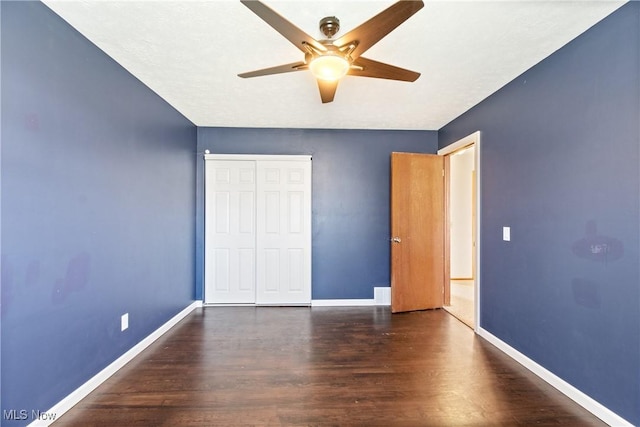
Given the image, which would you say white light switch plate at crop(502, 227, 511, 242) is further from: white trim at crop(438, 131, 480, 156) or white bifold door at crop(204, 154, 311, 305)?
white bifold door at crop(204, 154, 311, 305)

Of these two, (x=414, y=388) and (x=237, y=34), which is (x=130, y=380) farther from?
(x=237, y=34)

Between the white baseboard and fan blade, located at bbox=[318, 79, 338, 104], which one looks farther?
fan blade, located at bbox=[318, 79, 338, 104]

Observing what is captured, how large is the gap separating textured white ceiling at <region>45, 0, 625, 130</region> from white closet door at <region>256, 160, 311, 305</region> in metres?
1.00

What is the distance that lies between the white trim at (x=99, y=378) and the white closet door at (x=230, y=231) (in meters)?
0.87

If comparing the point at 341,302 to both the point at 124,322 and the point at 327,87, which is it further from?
the point at 327,87

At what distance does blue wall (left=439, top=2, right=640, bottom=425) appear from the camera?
5.44 feet

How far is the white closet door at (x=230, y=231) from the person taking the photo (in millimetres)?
3955

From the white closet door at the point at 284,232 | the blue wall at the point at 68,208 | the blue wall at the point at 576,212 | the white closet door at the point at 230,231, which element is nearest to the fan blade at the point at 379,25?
the blue wall at the point at 576,212

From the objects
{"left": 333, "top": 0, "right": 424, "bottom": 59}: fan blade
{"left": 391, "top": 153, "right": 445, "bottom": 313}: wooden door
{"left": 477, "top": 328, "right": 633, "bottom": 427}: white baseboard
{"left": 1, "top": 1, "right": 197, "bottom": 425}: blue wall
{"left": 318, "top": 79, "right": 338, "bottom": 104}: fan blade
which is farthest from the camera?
{"left": 391, "top": 153, "right": 445, "bottom": 313}: wooden door

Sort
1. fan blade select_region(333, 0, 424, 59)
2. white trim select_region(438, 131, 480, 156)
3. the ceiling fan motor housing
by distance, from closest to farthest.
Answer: fan blade select_region(333, 0, 424, 59), the ceiling fan motor housing, white trim select_region(438, 131, 480, 156)

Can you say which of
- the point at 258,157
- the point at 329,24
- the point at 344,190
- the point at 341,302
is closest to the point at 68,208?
the point at 329,24

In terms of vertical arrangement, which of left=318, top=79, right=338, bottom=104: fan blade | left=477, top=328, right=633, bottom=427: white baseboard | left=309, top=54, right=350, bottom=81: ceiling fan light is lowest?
left=477, top=328, right=633, bottom=427: white baseboard

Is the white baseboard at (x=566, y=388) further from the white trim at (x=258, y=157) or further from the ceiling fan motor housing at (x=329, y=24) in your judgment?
the white trim at (x=258, y=157)

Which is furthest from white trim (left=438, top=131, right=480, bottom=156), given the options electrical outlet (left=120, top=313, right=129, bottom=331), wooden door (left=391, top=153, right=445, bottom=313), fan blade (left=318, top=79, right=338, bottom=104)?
electrical outlet (left=120, top=313, right=129, bottom=331)
